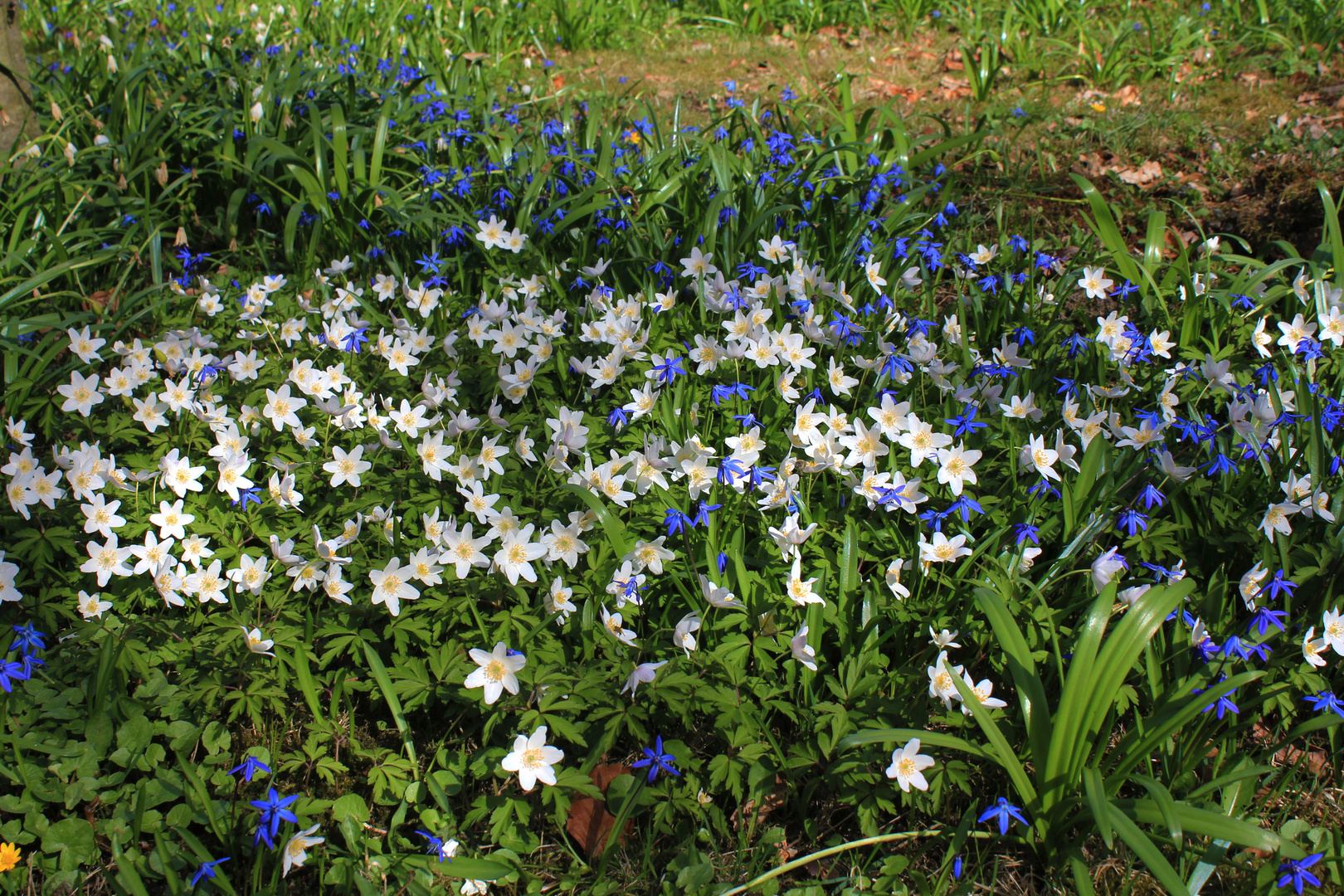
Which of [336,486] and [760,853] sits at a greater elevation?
[336,486]

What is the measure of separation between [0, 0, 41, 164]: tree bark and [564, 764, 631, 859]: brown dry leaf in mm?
3756

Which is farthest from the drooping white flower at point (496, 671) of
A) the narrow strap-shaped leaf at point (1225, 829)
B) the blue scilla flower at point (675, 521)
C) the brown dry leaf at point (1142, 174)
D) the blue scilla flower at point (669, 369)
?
the brown dry leaf at point (1142, 174)

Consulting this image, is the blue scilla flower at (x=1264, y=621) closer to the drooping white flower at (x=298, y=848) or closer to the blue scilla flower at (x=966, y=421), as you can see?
the blue scilla flower at (x=966, y=421)

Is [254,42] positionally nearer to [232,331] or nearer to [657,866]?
[232,331]

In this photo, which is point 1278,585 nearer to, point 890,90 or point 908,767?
point 908,767

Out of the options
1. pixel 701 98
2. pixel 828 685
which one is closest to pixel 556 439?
pixel 828 685

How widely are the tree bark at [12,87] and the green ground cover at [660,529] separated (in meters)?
0.19

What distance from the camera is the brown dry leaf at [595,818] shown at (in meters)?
1.81

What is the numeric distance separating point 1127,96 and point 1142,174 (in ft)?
4.35

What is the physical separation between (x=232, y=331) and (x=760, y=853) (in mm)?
2630

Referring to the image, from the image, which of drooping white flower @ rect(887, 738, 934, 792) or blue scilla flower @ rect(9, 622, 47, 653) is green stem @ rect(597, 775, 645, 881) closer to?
drooping white flower @ rect(887, 738, 934, 792)

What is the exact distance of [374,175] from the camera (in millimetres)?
3639

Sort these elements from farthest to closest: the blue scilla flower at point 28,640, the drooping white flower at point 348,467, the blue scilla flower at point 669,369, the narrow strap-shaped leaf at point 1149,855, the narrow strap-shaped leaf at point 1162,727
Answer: the blue scilla flower at point 669,369, the drooping white flower at point 348,467, the blue scilla flower at point 28,640, the narrow strap-shaped leaf at point 1162,727, the narrow strap-shaped leaf at point 1149,855

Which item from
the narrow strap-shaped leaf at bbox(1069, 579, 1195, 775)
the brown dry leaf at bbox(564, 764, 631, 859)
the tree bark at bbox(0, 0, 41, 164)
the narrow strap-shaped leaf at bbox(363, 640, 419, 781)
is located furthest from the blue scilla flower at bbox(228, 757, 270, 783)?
the tree bark at bbox(0, 0, 41, 164)
